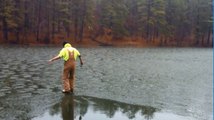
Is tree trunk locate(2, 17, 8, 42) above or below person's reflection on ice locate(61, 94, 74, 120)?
→ above

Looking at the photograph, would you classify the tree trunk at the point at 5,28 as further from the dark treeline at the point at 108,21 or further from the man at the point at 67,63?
the man at the point at 67,63

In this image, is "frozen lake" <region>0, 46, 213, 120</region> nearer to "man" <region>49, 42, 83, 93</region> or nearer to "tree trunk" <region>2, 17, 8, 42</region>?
"man" <region>49, 42, 83, 93</region>

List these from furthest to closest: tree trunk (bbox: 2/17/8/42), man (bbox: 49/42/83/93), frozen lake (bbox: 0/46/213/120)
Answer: tree trunk (bbox: 2/17/8/42) → man (bbox: 49/42/83/93) → frozen lake (bbox: 0/46/213/120)

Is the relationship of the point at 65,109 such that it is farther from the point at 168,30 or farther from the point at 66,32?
Result: the point at 168,30

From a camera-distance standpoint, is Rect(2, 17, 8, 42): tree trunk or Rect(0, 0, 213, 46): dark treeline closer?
Rect(2, 17, 8, 42): tree trunk

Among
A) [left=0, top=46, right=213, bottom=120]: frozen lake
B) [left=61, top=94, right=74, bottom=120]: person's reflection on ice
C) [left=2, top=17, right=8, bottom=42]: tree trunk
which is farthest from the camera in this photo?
[left=2, top=17, right=8, bottom=42]: tree trunk

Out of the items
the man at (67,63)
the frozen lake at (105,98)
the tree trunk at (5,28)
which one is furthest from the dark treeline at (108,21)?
the man at (67,63)

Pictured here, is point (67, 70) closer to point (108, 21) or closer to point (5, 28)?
point (5, 28)

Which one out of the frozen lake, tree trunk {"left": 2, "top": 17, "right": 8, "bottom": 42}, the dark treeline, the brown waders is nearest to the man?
the brown waders

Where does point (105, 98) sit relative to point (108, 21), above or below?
below

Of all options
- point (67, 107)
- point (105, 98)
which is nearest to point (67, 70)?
point (105, 98)

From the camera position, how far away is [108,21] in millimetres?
Result: 64688

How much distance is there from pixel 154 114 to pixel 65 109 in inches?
97.6

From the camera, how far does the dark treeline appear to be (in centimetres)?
5494
